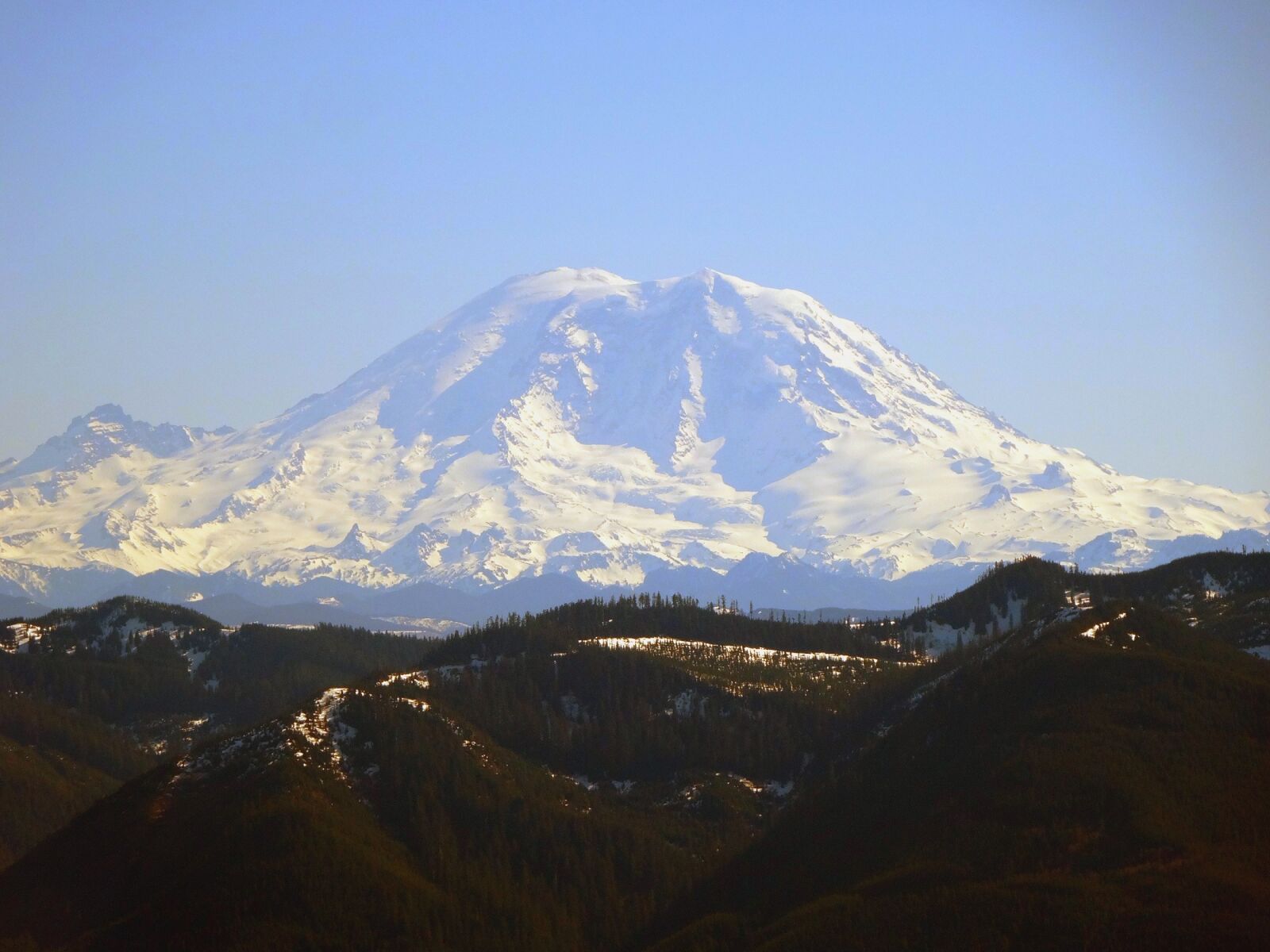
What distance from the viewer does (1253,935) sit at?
175125 millimetres

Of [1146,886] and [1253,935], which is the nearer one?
[1253,935]

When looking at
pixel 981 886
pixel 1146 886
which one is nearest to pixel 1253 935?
pixel 1146 886

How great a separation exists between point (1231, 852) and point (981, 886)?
24386 mm

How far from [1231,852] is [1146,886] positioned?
41.0 feet

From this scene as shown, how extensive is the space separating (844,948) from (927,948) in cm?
794

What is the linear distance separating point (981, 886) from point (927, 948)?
36.1ft

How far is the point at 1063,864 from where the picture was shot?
199500 millimetres

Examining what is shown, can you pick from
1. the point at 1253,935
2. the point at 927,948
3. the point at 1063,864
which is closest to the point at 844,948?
the point at 927,948

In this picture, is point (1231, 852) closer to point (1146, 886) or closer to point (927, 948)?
point (1146, 886)

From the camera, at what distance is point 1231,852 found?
19750 cm

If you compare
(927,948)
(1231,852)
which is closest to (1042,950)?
(927,948)

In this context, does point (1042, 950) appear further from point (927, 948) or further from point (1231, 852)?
point (1231, 852)

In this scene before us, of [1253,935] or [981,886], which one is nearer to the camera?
[1253,935]

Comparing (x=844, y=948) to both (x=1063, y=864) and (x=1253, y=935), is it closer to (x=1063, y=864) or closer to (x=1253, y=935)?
(x=1063, y=864)
